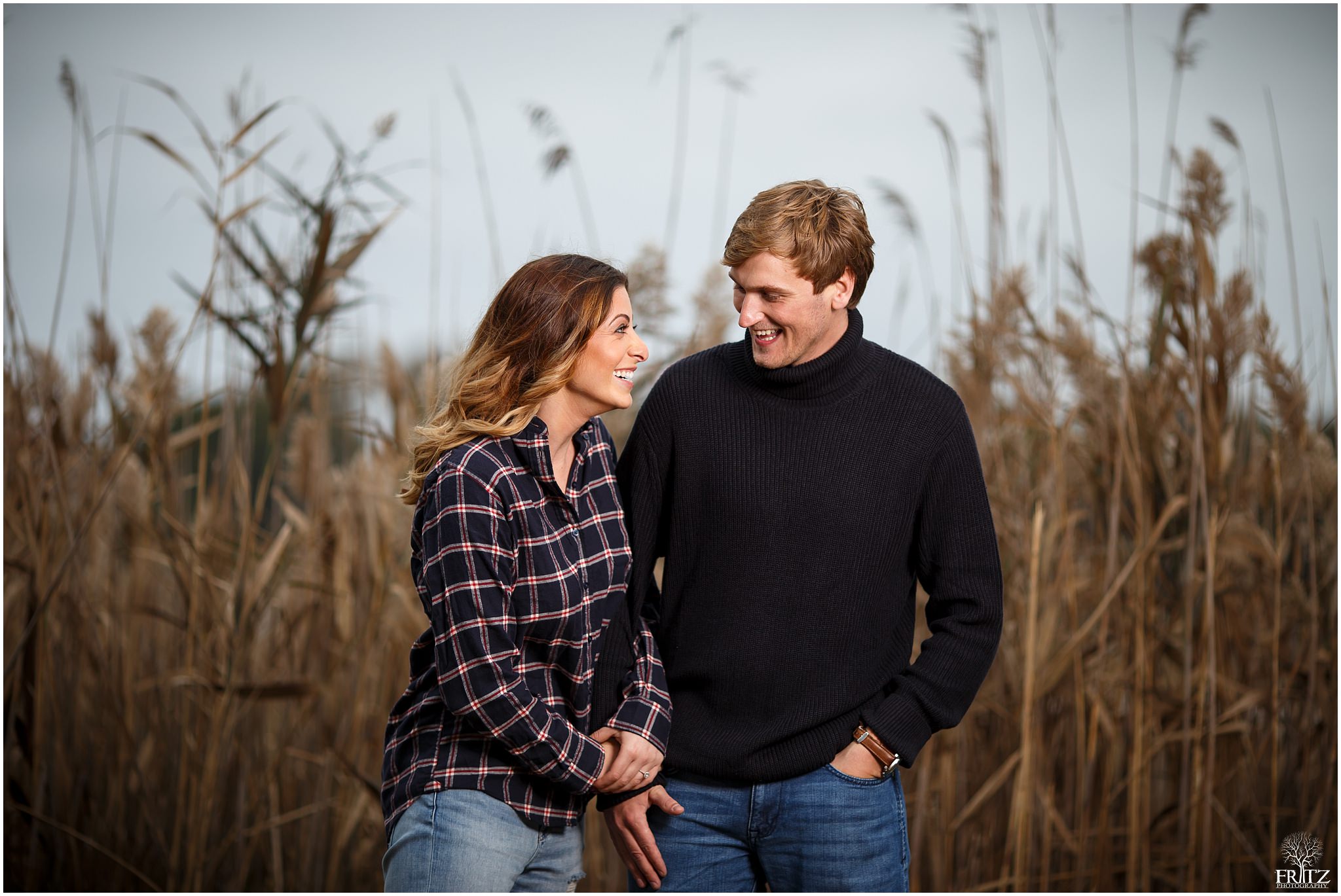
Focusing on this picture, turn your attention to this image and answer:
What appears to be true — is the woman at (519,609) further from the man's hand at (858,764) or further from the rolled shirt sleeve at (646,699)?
the man's hand at (858,764)

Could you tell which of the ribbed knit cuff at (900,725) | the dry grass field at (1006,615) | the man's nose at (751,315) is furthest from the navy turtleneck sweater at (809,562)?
the dry grass field at (1006,615)

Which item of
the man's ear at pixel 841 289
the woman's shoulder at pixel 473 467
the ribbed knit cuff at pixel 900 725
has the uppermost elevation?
the man's ear at pixel 841 289

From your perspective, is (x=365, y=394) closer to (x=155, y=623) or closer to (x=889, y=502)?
(x=155, y=623)

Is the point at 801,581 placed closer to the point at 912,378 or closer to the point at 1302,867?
the point at 912,378

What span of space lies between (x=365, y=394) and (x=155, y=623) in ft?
2.57

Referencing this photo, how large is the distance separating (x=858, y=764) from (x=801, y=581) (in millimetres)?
269

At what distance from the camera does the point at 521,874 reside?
1.41m

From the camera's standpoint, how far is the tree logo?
2.20m

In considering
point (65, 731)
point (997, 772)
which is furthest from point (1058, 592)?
point (65, 731)

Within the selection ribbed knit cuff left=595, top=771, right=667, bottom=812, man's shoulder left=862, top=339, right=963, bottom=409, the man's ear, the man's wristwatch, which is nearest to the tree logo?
the man's wristwatch

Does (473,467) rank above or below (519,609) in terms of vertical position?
above

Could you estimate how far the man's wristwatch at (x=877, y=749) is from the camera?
4.81 feet

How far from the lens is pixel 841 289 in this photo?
1509mm

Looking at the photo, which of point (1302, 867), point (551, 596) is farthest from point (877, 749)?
point (1302, 867)
